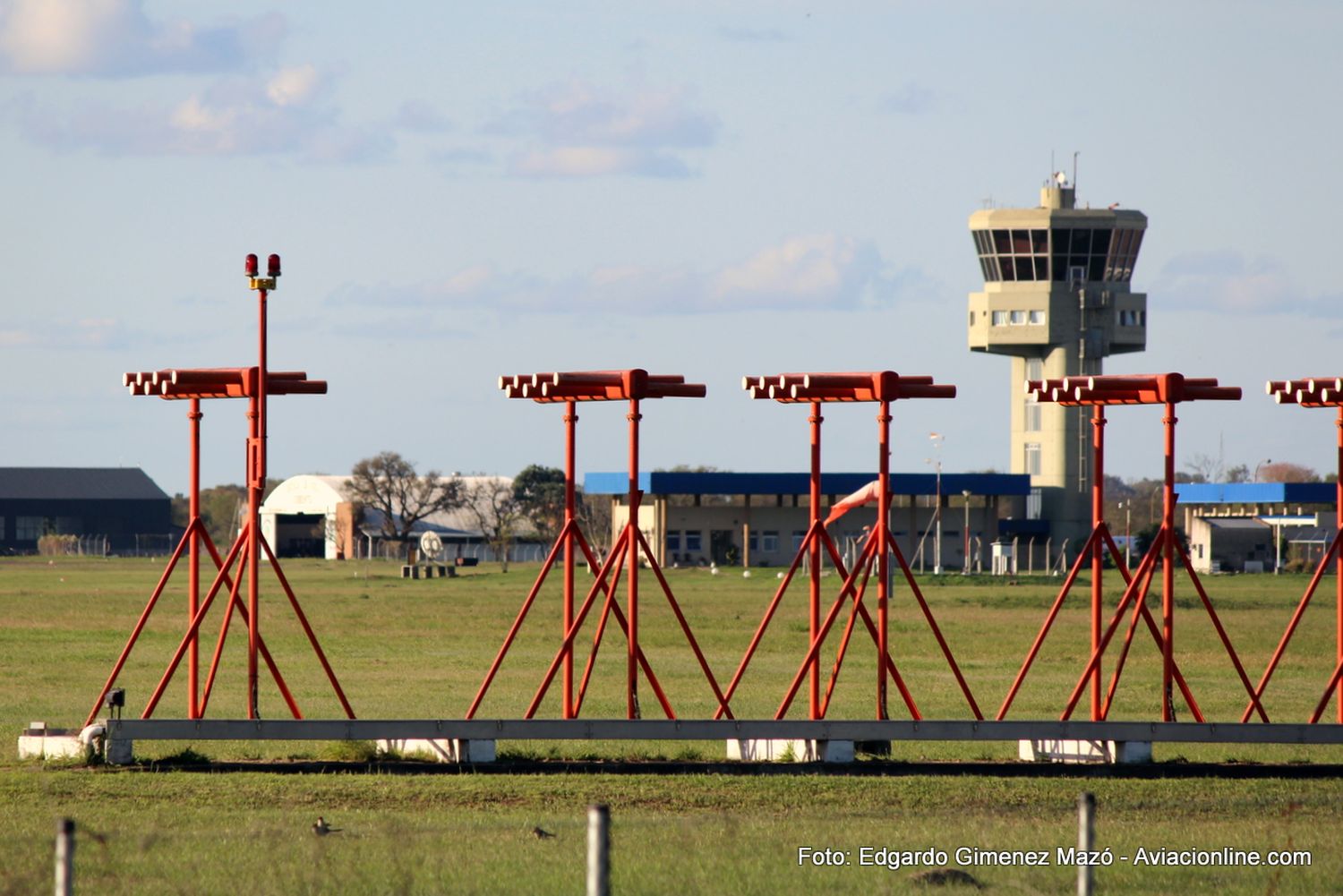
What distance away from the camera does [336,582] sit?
3890 inches

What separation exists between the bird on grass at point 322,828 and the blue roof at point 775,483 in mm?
102458

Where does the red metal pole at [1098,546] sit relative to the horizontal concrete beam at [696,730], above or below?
above

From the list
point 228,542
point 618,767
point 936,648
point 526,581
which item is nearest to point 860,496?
point 618,767

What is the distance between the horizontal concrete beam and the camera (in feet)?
73.4

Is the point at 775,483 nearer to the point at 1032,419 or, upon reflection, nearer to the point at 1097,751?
the point at 1032,419

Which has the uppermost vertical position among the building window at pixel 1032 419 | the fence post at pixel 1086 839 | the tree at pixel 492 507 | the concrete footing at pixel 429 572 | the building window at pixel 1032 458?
the building window at pixel 1032 419

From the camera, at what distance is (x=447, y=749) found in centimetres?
2336

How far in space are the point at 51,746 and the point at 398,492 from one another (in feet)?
479

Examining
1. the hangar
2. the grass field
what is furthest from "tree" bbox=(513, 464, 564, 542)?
the grass field

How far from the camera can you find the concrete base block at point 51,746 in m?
22.8

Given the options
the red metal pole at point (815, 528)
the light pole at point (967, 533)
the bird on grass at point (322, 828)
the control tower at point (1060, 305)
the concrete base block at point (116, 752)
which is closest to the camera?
the bird on grass at point (322, 828)

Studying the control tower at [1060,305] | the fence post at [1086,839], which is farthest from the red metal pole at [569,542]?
the control tower at [1060,305]

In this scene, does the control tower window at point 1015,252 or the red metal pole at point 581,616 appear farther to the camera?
the control tower window at point 1015,252

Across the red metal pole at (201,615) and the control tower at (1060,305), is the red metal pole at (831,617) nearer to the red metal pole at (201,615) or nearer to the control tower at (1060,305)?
the red metal pole at (201,615)
